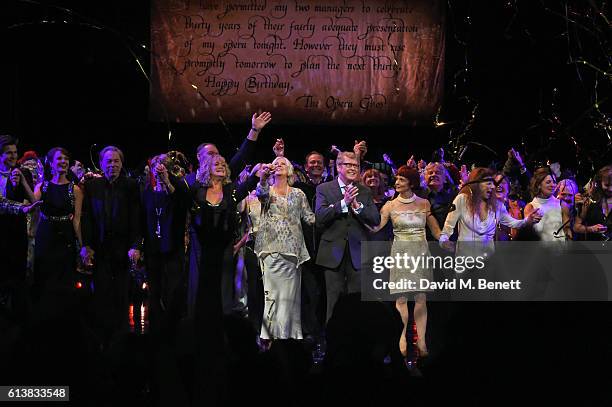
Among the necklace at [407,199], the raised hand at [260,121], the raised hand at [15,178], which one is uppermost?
the raised hand at [260,121]

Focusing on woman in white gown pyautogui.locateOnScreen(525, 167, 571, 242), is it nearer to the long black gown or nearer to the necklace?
the necklace

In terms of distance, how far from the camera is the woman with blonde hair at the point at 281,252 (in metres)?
5.73

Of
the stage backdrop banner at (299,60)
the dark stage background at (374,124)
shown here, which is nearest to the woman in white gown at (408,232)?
the dark stage background at (374,124)

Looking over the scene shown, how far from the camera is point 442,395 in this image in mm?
4332

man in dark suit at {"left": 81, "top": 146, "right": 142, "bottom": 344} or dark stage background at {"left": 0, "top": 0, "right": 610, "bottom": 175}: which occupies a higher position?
dark stage background at {"left": 0, "top": 0, "right": 610, "bottom": 175}

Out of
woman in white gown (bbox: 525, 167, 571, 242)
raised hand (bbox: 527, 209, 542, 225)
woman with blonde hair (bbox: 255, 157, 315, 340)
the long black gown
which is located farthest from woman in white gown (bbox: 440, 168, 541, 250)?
the long black gown

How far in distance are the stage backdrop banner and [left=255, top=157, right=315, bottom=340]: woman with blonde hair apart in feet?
7.46

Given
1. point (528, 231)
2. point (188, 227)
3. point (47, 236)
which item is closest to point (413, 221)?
point (528, 231)

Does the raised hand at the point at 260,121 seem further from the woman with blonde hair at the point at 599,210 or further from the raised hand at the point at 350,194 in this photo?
the woman with blonde hair at the point at 599,210

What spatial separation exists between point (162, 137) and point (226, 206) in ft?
9.49

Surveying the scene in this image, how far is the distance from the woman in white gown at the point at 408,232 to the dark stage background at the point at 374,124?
86.4 inches

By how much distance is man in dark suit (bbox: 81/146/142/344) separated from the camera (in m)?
5.86

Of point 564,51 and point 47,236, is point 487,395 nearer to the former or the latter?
point 47,236

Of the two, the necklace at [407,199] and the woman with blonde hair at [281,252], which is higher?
the necklace at [407,199]
